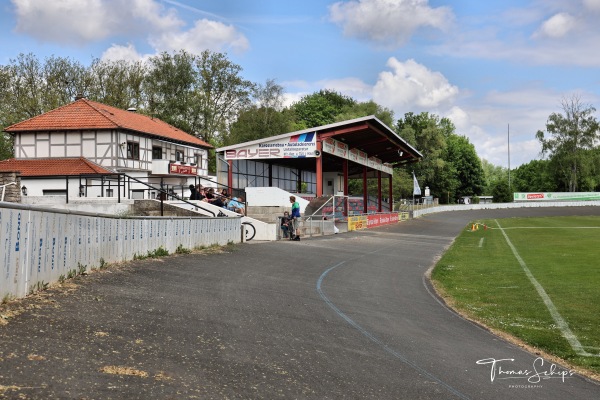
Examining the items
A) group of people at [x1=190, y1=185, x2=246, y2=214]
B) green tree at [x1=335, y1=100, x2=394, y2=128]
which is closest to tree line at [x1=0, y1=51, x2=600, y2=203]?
green tree at [x1=335, y1=100, x2=394, y2=128]

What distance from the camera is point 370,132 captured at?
43.9 meters

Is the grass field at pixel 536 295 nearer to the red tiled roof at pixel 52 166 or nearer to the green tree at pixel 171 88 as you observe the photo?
the red tiled roof at pixel 52 166

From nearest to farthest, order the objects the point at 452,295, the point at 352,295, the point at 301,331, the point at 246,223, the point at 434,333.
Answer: the point at 301,331
the point at 434,333
the point at 352,295
the point at 452,295
the point at 246,223

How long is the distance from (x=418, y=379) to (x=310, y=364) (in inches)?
46.4

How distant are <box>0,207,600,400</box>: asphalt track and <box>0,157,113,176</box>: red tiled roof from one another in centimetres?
3280

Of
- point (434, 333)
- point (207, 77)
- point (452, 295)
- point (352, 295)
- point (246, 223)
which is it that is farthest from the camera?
point (207, 77)

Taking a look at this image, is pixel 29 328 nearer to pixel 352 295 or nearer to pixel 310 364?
pixel 310 364

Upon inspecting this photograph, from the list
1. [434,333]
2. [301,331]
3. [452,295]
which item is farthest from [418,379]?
[452,295]

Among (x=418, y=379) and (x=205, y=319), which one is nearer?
(x=418, y=379)

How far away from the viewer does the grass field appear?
823 centimetres

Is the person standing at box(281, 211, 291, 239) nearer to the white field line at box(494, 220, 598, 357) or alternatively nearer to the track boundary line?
the white field line at box(494, 220, 598, 357)

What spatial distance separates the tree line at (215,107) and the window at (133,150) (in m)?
13.9

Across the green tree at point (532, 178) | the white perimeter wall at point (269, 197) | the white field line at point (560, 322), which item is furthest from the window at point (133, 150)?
the green tree at point (532, 178)

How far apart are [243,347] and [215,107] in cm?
6398
